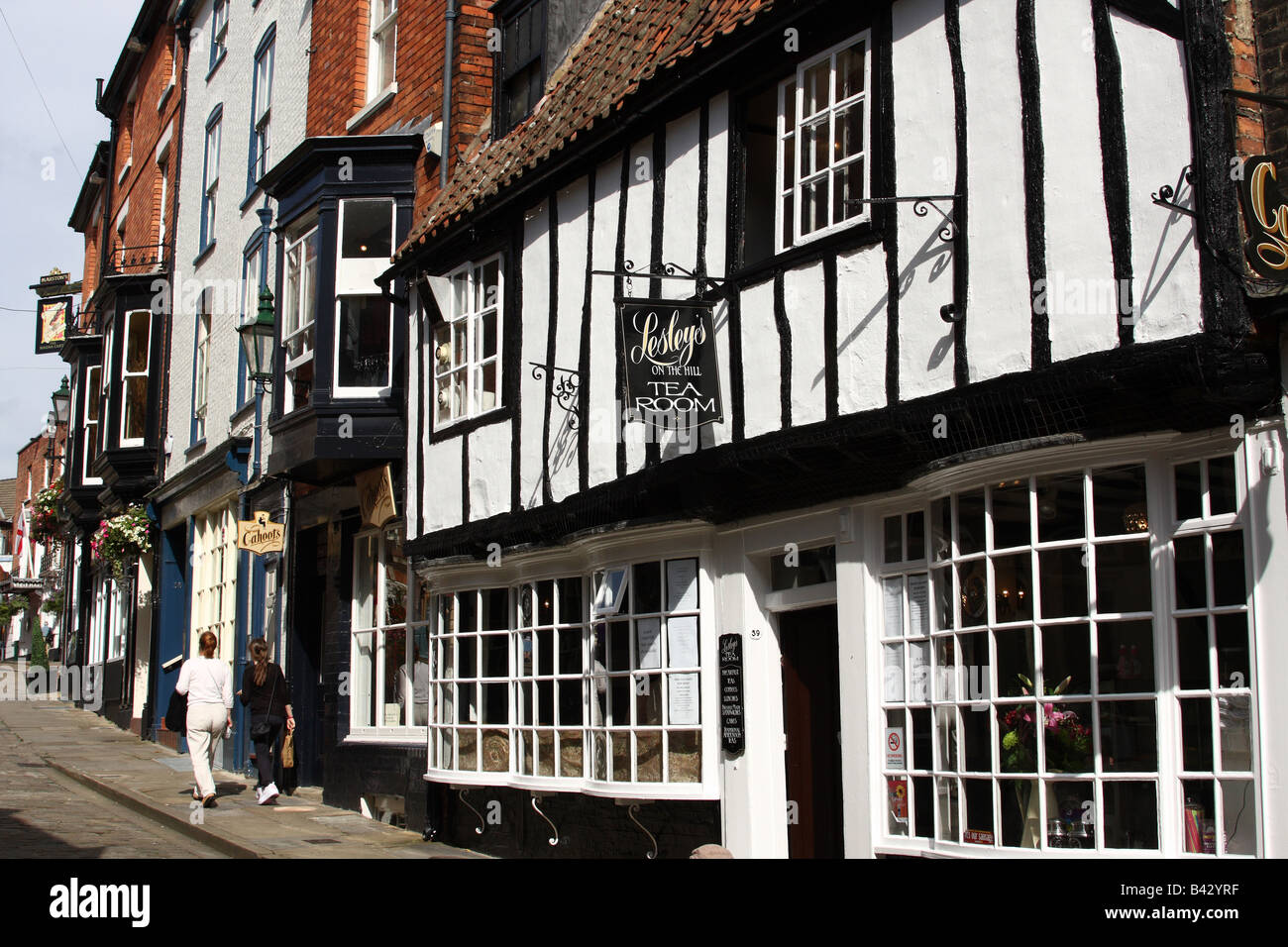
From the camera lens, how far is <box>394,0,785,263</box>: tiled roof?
382 inches

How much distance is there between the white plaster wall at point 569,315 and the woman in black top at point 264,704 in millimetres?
4889

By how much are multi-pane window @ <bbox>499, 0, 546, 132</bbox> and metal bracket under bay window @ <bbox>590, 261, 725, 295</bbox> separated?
369cm

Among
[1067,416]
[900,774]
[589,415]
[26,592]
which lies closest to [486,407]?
[589,415]

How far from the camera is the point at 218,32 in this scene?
22766 mm

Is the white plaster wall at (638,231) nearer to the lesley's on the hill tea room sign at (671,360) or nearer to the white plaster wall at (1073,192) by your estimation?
the lesley's on the hill tea room sign at (671,360)

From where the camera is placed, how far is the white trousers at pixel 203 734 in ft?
42.1

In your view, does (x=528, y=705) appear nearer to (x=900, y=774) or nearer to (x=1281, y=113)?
(x=900, y=774)

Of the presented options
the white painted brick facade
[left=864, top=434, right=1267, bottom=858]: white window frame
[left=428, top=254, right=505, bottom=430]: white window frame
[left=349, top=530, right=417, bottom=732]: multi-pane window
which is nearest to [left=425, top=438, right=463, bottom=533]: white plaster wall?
[left=428, top=254, right=505, bottom=430]: white window frame

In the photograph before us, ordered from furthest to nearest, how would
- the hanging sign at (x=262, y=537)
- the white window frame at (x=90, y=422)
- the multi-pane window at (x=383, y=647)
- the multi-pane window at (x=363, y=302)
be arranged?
the white window frame at (x=90, y=422), the hanging sign at (x=262, y=537), the multi-pane window at (x=363, y=302), the multi-pane window at (x=383, y=647)

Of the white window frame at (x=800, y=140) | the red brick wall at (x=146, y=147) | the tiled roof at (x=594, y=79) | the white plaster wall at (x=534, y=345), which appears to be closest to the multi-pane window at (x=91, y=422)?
the red brick wall at (x=146, y=147)

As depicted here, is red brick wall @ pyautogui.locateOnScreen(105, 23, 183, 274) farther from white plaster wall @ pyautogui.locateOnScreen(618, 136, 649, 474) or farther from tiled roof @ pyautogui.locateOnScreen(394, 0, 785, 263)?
white plaster wall @ pyautogui.locateOnScreen(618, 136, 649, 474)

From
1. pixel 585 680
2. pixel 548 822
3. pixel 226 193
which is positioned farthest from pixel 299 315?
pixel 226 193

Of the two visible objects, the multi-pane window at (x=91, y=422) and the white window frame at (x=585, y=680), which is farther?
the multi-pane window at (x=91, y=422)
